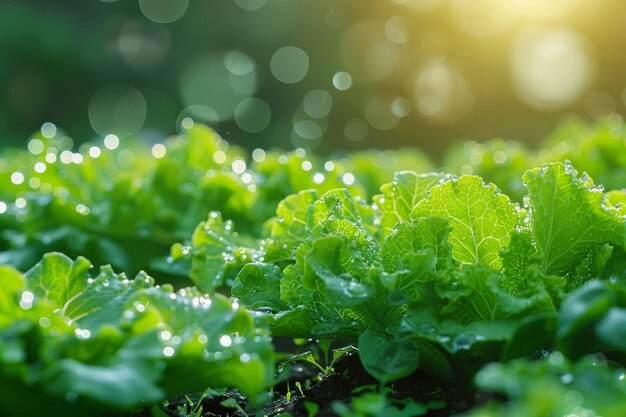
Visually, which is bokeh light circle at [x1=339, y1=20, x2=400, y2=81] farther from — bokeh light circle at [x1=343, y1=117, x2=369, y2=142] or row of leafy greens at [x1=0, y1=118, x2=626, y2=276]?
row of leafy greens at [x1=0, y1=118, x2=626, y2=276]

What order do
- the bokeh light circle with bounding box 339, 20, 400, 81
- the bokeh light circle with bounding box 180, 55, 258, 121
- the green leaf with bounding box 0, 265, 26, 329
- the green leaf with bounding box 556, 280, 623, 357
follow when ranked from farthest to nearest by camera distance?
the bokeh light circle with bounding box 180, 55, 258, 121 < the bokeh light circle with bounding box 339, 20, 400, 81 < the green leaf with bounding box 0, 265, 26, 329 < the green leaf with bounding box 556, 280, 623, 357

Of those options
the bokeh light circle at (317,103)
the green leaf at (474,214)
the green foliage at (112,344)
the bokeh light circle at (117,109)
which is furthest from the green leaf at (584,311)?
the bokeh light circle at (117,109)

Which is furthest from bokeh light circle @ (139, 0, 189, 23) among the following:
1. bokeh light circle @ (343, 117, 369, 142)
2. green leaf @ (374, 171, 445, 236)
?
green leaf @ (374, 171, 445, 236)

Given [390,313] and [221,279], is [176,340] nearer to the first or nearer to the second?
[390,313]

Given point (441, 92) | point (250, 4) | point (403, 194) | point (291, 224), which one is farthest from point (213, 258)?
point (250, 4)

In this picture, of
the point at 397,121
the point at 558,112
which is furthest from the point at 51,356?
the point at 558,112

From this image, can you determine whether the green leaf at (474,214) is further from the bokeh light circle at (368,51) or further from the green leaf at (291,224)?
the bokeh light circle at (368,51)
